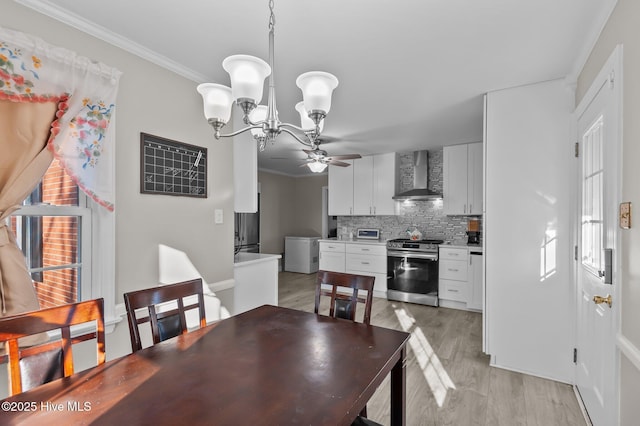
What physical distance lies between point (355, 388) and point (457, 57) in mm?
2248

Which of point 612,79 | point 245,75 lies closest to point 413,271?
point 612,79

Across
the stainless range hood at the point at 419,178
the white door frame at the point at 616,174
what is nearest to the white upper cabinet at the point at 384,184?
the stainless range hood at the point at 419,178

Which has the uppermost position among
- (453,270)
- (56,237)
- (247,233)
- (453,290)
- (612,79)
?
(612,79)

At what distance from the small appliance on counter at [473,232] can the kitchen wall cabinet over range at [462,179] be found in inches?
10.6

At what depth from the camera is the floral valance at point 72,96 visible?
1.53 meters

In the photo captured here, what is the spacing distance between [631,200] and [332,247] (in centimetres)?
450

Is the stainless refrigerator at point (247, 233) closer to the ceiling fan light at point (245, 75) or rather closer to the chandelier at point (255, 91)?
the chandelier at point (255, 91)

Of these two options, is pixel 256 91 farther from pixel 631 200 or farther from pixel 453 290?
pixel 453 290

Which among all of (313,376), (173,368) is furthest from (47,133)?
(313,376)

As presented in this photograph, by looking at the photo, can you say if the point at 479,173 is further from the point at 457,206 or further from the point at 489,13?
→ the point at 489,13

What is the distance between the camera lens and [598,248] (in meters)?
1.86

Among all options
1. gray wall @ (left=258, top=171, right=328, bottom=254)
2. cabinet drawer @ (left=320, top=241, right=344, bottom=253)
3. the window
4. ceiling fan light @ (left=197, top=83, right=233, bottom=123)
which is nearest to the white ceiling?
ceiling fan light @ (left=197, top=83, right=233, bottom=123)

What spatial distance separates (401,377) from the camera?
1.41m

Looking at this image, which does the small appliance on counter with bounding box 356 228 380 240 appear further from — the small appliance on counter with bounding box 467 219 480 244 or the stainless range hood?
the small appliance on counter with bounding box 467 219 480 244
